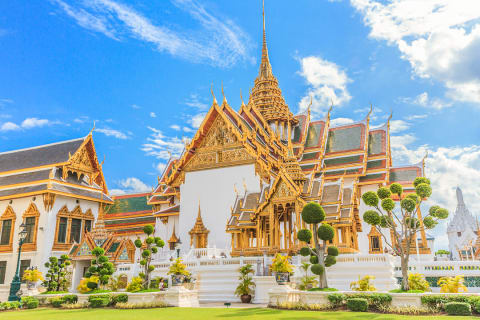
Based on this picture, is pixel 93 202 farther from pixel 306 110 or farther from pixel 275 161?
pixel 306 110

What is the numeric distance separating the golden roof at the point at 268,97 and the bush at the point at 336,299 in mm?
20551

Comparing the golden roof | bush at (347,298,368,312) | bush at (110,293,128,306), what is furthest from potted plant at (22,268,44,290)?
the golden roof

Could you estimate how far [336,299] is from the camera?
866 cm

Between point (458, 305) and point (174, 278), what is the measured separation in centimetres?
→ 705

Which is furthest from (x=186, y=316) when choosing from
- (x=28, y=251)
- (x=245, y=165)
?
(x=28, y=251)

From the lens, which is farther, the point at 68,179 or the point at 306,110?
the point at 306,110

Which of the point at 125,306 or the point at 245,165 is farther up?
the point at 245,165

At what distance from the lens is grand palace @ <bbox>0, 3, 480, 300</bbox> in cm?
1900

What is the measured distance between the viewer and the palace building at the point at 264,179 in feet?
48.2

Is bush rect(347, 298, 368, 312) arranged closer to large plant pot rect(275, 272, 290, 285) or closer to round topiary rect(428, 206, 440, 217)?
large plant pot rect(275, 272, 290, 285)

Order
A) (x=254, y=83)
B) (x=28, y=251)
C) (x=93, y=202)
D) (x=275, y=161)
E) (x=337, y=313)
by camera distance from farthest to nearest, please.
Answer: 1. (x=254, y=83)
2. (x=93, y=202)
3. (x=275, y=161)
4. (x=28, y=251)
5. (x=337, y=313)

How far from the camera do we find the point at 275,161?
2184 centimetres

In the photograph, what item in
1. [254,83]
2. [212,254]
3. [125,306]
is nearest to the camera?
[125,306]

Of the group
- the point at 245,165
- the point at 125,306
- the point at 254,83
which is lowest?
the point at 125,306
